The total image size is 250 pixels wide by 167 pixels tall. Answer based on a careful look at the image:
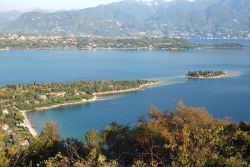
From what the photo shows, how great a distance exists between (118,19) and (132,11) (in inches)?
910

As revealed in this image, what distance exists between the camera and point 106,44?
2069 inches

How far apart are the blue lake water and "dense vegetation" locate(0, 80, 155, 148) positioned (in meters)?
0.70

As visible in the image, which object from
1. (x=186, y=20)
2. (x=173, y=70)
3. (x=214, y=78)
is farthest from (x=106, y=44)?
(x=186, y=20)

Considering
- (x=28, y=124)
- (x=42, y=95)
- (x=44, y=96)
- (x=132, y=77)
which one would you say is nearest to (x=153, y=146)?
(x=28, y=124)

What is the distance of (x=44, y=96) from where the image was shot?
63.6ft

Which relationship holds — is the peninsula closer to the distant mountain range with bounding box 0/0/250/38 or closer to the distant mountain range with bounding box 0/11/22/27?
the distant mountain range with bounding box 0/0/250/38

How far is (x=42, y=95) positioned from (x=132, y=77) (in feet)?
26.7

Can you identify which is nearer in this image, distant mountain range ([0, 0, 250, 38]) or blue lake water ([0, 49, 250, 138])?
blue lake water ([0, 49, 250, 138])

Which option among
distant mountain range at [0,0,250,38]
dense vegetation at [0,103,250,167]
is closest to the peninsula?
dense vegetation at [0,103,250,167]

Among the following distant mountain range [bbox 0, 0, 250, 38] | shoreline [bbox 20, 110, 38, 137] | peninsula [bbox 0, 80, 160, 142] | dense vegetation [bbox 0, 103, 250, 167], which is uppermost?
distant mountain range [bbox 0, 0, 250, 38]

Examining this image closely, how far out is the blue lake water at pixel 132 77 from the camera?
1636 centimetres

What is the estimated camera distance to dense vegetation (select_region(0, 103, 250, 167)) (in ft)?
11.8

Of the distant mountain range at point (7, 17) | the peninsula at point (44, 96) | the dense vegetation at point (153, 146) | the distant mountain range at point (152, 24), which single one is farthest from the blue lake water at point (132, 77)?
the distant mountain range at point (7, 17)

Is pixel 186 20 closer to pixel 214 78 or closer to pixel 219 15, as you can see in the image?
pixel 219 15
